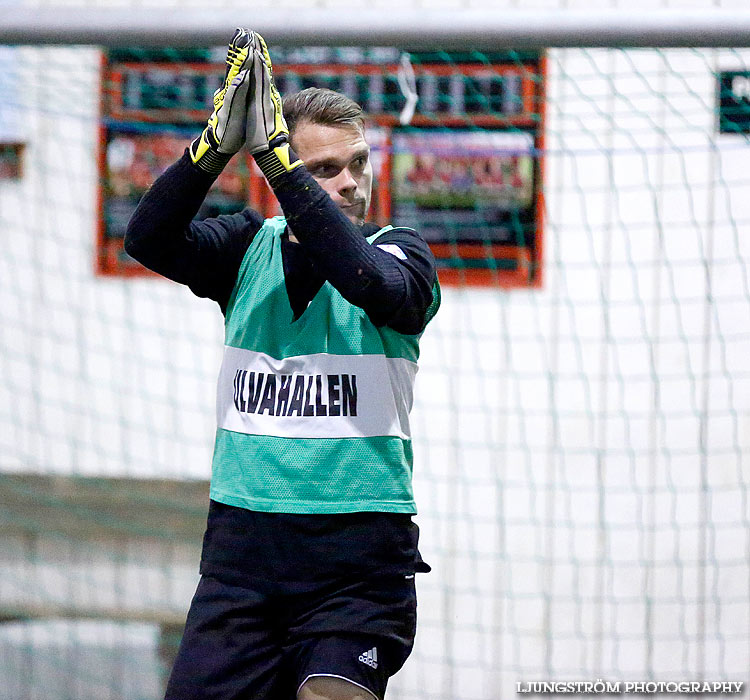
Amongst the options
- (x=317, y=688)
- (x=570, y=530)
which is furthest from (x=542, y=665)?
(x=317, y=688)

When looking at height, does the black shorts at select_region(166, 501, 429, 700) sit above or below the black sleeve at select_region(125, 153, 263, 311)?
below

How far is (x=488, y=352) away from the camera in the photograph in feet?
12.8

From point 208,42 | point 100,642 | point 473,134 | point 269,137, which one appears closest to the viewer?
point 269,137

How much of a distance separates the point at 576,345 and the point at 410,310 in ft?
7.38

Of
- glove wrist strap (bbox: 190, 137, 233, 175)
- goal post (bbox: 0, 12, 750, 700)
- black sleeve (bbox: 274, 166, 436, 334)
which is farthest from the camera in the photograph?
goal post (bbox: 0, 12, 750, 700)

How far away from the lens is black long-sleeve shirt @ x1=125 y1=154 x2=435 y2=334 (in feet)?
5.31

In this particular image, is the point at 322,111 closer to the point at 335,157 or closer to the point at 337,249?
the point at 335,157

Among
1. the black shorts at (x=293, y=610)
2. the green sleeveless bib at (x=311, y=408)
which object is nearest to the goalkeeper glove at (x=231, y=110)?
the green sleeveless bib at (x=311, y=408)

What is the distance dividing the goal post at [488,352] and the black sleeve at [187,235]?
73.6 inches

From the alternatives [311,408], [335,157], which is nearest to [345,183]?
[335,157]

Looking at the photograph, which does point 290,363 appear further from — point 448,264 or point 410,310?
point 448,264

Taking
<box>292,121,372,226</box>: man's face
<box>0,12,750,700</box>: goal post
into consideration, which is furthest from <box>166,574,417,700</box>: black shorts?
<box>0,12,750,700</box>: goal post

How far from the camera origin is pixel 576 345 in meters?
3.85

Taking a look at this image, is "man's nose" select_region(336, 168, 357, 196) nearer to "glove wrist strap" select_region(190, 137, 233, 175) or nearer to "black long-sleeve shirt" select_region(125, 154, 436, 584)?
"black long-sleeve shirt" select_region(125, 154, 436, 584)
